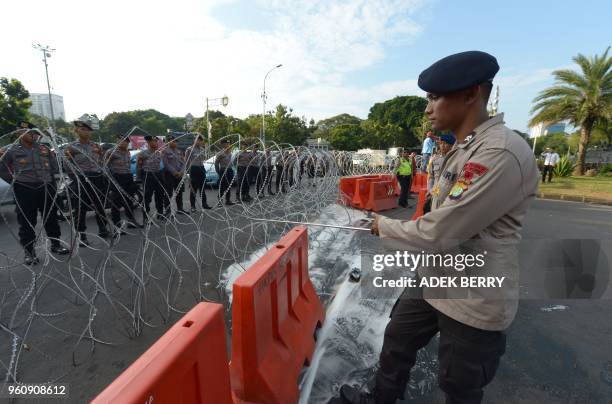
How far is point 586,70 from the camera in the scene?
55.1 feet

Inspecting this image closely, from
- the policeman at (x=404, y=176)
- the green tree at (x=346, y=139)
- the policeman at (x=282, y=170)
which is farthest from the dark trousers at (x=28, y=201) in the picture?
the green tree at (x=346, y=139)

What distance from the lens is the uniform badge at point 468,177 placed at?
1.16 meters

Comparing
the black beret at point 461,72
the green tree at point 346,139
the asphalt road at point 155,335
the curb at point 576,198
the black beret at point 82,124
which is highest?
the green tree at point 346,139

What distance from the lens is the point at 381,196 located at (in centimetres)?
849

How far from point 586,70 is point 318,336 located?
2231cm

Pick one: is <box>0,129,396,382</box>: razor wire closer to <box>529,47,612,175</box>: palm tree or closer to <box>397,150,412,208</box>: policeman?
<box>397,150,412,208</box>: policeman

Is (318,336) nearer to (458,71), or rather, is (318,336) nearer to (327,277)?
(327,277)

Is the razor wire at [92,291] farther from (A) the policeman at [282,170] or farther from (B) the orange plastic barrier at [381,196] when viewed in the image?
(B) the orange plastic barrier at [381,196]

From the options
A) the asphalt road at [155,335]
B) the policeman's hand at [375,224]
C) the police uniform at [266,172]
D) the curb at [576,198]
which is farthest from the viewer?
the curb at [576,198]

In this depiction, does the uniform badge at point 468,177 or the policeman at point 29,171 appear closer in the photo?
Result: the uniform badge at point 468,177

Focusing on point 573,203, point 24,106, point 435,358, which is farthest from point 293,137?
point 435,358

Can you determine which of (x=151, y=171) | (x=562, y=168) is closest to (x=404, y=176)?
(x=151, y=171)

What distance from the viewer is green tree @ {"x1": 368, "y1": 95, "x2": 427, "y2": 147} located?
177ft

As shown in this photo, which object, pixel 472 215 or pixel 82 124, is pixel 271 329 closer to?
pixel 472 215
